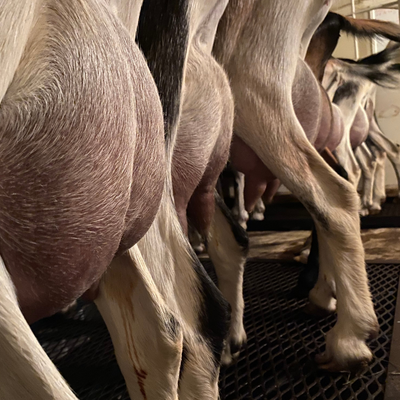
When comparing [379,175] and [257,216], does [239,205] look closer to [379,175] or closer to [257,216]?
[257,216]

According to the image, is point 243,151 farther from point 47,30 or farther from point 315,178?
point 47,30

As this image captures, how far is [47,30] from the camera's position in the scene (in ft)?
1.46

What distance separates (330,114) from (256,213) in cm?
143

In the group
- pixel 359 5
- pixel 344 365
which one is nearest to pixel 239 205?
pixel 344 365

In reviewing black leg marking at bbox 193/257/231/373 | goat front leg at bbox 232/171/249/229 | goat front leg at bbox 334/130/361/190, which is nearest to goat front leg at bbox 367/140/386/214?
goat front leg at bbox 334/130/361/190

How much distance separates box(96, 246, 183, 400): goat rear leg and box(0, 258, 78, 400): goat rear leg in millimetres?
299

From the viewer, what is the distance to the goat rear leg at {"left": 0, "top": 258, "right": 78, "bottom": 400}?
0.38 metres

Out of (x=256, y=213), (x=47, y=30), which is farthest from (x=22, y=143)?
(x=256, y=213)

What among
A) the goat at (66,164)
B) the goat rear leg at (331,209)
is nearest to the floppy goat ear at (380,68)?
the goat rear leg at (331,209)

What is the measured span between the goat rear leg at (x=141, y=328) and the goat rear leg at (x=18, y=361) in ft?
0.98

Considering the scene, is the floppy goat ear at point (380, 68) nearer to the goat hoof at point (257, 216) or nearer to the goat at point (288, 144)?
the goat hoof at point (257, 216)

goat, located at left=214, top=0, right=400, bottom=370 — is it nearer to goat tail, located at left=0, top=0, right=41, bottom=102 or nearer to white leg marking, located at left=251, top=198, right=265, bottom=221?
goat tail, located at left=0, top=0, right=41, bottom=102

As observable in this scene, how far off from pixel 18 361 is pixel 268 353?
93 centimetres

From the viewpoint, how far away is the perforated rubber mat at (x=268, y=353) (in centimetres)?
105
